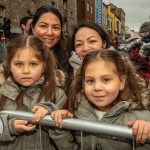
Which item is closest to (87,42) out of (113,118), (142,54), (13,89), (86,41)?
(86,41)

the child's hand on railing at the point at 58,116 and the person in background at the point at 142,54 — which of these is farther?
the person in background at the point at 142,54

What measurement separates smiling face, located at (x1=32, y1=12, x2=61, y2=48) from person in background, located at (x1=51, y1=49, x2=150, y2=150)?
3.78 feet

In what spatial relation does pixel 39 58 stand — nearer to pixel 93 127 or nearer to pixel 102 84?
pixel 102 84

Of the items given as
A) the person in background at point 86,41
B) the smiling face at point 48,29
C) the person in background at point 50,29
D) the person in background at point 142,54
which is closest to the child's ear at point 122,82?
the person in background at point 86,41

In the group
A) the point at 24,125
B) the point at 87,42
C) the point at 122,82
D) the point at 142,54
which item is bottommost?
the point at 24,125

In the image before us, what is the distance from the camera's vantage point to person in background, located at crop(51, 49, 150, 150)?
1.93m

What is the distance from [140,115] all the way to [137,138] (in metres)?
0.35

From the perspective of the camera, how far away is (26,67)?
7.66 ft

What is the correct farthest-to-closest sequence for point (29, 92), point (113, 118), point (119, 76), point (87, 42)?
point (87, 42) → point (29, 92) → point (119, 76) → point (113, 118)

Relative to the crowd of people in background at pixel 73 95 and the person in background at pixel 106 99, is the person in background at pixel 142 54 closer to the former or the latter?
the crowd of people in background at pixel 73 95

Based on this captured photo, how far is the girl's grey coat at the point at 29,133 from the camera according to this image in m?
2.04

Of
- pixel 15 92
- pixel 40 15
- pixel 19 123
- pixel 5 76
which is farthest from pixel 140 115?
pixel 40 15

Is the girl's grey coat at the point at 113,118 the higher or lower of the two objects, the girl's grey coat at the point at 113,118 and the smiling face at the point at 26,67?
the lower

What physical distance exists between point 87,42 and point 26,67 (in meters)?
0.69
